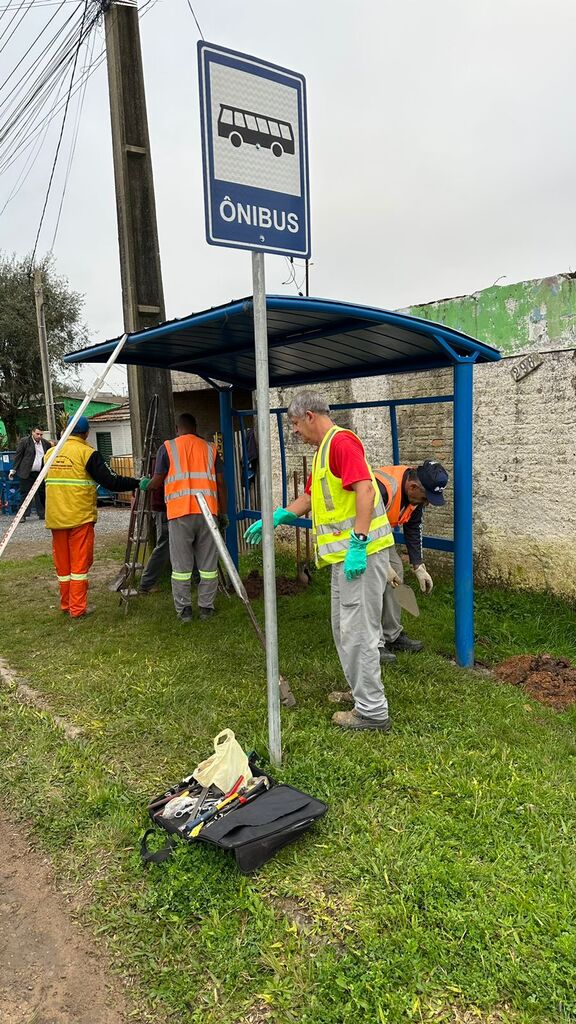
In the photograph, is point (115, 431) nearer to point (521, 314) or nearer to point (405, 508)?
point (521, 314)

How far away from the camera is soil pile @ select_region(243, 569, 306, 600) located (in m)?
6.93

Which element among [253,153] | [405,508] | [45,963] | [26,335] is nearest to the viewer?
[45,963]

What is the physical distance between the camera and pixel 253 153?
2793mm

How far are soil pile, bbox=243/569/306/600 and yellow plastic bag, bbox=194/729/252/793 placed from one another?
3.77 m

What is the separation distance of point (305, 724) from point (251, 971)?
1.66 meters

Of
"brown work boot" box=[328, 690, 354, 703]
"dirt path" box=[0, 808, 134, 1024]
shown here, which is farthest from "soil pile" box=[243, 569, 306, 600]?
"dirt path" box=[0, 808, 134, 1024]

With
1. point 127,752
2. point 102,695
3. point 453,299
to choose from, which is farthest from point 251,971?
→ point 453,299

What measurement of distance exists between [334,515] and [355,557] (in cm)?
31

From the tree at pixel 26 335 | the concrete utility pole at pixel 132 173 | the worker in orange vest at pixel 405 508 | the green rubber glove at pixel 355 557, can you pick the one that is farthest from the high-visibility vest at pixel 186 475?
the tree at pixel 26 335

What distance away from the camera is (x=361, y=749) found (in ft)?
11.3

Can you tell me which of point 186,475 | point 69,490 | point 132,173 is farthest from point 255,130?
point 132,173

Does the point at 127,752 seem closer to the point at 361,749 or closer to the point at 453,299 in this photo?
the point at 361,749

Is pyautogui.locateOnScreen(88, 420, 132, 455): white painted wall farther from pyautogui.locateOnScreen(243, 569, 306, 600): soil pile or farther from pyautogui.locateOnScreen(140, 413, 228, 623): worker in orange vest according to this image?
pyautogui.locateOnScreen(140, 413, 228, 623): worker in orange vest

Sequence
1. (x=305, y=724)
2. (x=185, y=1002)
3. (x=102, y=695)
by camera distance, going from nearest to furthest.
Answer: (x=185, y=1002), (x=305, y=724), (x=102, y=695)
